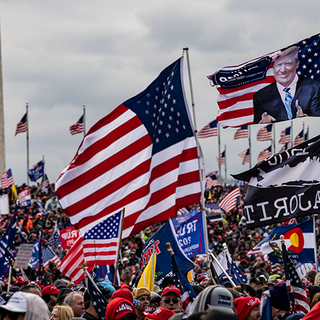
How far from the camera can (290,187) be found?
346 inches

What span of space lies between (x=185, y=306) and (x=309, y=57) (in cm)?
451

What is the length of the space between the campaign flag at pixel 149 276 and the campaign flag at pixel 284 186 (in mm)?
1779

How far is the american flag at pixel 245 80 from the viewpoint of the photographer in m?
9.28

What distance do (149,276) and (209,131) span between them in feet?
84.2

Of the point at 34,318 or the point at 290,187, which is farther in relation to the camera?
the point at 290,187

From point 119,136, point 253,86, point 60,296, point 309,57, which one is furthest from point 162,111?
point 60,296

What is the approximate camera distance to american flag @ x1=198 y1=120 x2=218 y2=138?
34375mm

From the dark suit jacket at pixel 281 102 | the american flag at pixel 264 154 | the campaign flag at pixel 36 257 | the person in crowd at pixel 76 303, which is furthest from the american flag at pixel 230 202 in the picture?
the american flag at pixel 264 154

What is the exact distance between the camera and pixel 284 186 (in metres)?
8.82

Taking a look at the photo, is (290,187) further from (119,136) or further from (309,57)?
(119,136)

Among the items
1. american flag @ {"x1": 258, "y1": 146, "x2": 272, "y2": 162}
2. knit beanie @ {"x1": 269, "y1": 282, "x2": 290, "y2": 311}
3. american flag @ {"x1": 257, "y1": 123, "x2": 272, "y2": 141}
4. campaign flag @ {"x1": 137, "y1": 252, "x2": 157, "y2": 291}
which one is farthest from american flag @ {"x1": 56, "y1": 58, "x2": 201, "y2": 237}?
american flag @ {"x1": 258, "y1": 146, "x2": 272, "y2": 162}

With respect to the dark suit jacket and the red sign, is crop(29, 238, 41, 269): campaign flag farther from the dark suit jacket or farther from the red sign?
the dark suit jacket

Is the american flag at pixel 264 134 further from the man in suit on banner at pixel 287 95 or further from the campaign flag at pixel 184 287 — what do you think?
the campaign flag at pixel 184 287

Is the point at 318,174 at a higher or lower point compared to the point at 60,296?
higher
